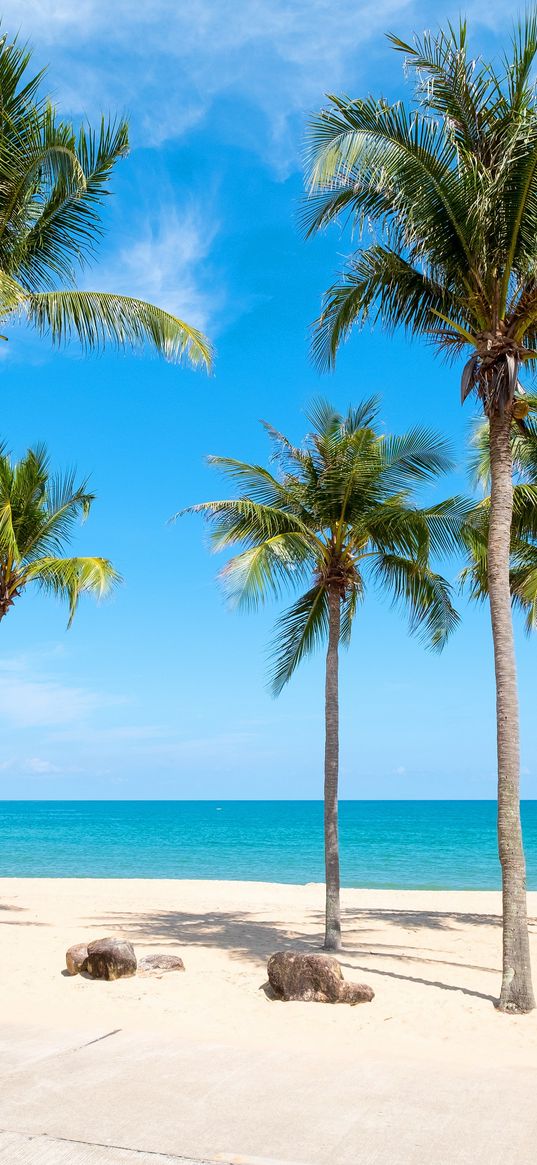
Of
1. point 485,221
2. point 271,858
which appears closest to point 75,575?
point 485,221

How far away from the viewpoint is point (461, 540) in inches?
445

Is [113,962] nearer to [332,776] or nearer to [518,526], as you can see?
[332,776]

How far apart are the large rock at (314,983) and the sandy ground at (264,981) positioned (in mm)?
139

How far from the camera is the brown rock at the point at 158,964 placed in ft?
28.5

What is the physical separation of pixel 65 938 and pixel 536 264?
9.79 meters

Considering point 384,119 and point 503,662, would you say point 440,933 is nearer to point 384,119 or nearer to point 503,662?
point 503,662

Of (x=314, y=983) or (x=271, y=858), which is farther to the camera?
(x=271, y=858)

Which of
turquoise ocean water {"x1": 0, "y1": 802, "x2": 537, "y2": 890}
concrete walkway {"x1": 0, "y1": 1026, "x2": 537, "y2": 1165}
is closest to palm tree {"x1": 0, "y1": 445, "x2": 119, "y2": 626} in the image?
concrete walkway {"x1": 0, "y1": 1026, "x2": 537, "y2": 1165}

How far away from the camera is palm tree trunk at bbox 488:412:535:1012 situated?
24.9 ft

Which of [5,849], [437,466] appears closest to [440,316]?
[437,466]

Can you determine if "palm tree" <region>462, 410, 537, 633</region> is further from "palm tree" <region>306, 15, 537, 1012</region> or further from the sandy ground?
the sandy ground

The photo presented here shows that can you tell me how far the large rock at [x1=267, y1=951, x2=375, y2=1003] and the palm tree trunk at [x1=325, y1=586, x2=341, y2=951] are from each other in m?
2.42

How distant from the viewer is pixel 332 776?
1083 cm

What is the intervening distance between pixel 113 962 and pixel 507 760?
4.30 meters
